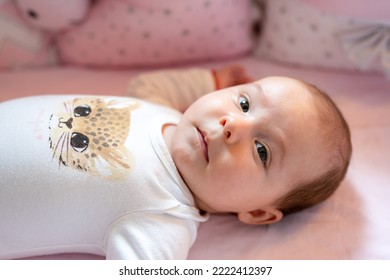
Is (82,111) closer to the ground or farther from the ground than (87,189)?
farther from the ground

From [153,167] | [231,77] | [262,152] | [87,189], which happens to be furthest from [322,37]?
[87,189]

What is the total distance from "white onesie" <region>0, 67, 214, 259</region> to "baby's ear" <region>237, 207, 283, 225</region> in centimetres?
12

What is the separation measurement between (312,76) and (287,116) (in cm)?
53

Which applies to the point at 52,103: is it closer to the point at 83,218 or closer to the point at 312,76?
the point at 83,218

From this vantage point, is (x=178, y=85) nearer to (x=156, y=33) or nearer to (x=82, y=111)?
(x=156, y=33)

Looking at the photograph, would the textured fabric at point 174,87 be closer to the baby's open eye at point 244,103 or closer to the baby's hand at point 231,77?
the baby's hand at point 231,77

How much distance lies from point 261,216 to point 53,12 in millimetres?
798

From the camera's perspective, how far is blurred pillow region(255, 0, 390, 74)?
1358 mm

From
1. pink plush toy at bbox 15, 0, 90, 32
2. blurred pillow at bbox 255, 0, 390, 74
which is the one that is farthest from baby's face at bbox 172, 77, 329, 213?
pink plush toy at bbox 15, 0, 90, 32

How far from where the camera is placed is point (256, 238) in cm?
115

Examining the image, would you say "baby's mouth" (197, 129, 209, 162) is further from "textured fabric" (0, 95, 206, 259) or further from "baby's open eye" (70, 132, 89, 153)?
"baby's open eye" (70, 132, 89, 153)

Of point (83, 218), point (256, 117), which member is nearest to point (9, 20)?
point (83, 218)

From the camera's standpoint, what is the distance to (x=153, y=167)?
1036 millimetres

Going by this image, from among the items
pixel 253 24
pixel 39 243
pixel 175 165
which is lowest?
pixel 39 243
